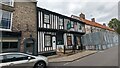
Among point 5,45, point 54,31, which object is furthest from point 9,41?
point 54,31

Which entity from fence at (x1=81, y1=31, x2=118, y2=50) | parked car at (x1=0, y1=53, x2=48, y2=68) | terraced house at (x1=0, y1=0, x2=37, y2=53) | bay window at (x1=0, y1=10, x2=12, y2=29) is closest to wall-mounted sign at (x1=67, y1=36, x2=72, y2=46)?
fence at (x1=81, y1=31, x2=118, y2=50)

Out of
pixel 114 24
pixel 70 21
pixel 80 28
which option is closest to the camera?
pixel 70 21

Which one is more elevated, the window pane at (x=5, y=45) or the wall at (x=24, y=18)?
the wall at (x=24, y=18)

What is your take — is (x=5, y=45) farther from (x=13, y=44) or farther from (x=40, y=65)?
(x=40, y=65)

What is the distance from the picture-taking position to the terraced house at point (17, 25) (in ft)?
47.2

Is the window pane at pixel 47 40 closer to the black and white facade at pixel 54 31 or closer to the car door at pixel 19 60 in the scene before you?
the black and white facade at pixel 54 31

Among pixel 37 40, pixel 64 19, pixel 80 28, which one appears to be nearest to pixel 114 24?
pixel 80 28

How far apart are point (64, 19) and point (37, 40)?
21.9 ft

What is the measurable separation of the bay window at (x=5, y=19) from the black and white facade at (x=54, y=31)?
3562 millimetres

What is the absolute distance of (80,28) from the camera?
27375mm

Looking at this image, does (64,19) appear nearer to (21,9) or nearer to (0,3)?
(21,9)

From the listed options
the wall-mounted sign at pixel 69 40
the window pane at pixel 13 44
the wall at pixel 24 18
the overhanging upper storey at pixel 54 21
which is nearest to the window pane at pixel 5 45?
the window pane at pixel 13 44

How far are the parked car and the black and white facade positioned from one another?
7.34 m

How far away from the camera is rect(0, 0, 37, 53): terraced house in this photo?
14398 millimetres
